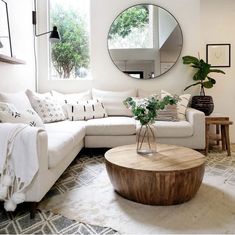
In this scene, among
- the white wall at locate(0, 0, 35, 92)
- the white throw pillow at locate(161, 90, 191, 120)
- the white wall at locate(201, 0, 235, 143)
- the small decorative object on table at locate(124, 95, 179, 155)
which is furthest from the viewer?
the white wall at locate(201, 0, 235, 143)

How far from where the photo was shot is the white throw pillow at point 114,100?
12.8 feet

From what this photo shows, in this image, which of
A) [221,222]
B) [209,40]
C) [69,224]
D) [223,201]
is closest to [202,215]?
[221,222]

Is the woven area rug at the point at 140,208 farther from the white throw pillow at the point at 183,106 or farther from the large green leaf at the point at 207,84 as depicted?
the large green leaf at the point at 207,84

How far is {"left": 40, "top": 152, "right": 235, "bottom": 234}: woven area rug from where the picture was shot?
5.54ft

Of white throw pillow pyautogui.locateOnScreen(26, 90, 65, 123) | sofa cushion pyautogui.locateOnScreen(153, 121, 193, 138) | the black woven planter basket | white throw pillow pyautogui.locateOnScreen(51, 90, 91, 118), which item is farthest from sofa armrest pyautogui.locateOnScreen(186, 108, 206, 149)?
white throw pillow pyautogui.locateOnScreen(26, 90, 65, 123)

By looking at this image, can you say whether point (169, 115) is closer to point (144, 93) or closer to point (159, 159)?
point (144, 93)

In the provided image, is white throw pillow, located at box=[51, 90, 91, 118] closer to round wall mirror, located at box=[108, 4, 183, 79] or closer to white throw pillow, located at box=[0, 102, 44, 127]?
round wall mirror, located at box=[108, 4, 183, 79]

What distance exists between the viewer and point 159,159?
2150mm

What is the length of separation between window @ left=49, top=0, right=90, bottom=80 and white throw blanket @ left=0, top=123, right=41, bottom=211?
2.75 meters

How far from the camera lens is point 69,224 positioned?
1722 millimetres

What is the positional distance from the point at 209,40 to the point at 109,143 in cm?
240

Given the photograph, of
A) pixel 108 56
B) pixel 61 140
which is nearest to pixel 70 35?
pixel 108 56

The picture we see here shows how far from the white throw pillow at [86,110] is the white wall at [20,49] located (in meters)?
0.77

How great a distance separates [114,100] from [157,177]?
7.14ft
